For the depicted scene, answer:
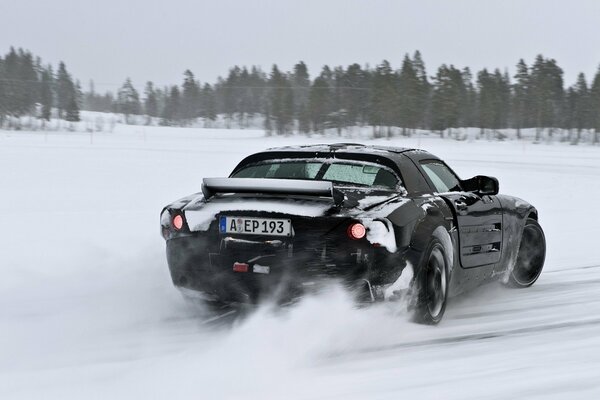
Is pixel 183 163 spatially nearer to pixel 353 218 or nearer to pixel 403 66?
pixel 353 218

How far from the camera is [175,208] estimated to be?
5.00m

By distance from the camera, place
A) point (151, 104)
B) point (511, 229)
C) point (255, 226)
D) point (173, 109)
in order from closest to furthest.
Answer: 1. point (255, 226)
2. point (511, 229)
3. point (173, 109)
4. point (151, 104)

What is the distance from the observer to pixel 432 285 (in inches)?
201

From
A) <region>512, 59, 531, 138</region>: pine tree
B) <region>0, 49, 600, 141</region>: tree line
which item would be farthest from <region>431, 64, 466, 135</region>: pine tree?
<region>512, 59, 531, 138</region>: pine tree

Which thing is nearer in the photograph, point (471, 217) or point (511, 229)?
point (471, 217)

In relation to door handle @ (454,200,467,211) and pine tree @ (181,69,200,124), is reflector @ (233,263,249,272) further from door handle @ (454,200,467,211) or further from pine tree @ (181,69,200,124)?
pine tree @ (181,69,200,124)

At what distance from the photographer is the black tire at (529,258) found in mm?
6926

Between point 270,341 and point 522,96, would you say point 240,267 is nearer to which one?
point 270,341

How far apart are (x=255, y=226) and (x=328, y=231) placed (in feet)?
1.56

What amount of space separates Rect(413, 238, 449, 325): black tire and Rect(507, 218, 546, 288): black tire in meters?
1.87

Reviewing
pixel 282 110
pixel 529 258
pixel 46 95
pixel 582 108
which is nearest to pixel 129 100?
pixel 46 95

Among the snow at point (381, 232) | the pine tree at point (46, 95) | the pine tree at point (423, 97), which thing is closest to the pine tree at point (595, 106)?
the pine tree at point (423, 97)

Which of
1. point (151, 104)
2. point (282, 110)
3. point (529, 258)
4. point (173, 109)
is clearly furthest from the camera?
point (151, 104)

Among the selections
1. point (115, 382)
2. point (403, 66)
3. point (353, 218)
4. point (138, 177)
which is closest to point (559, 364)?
point (353, 218)
